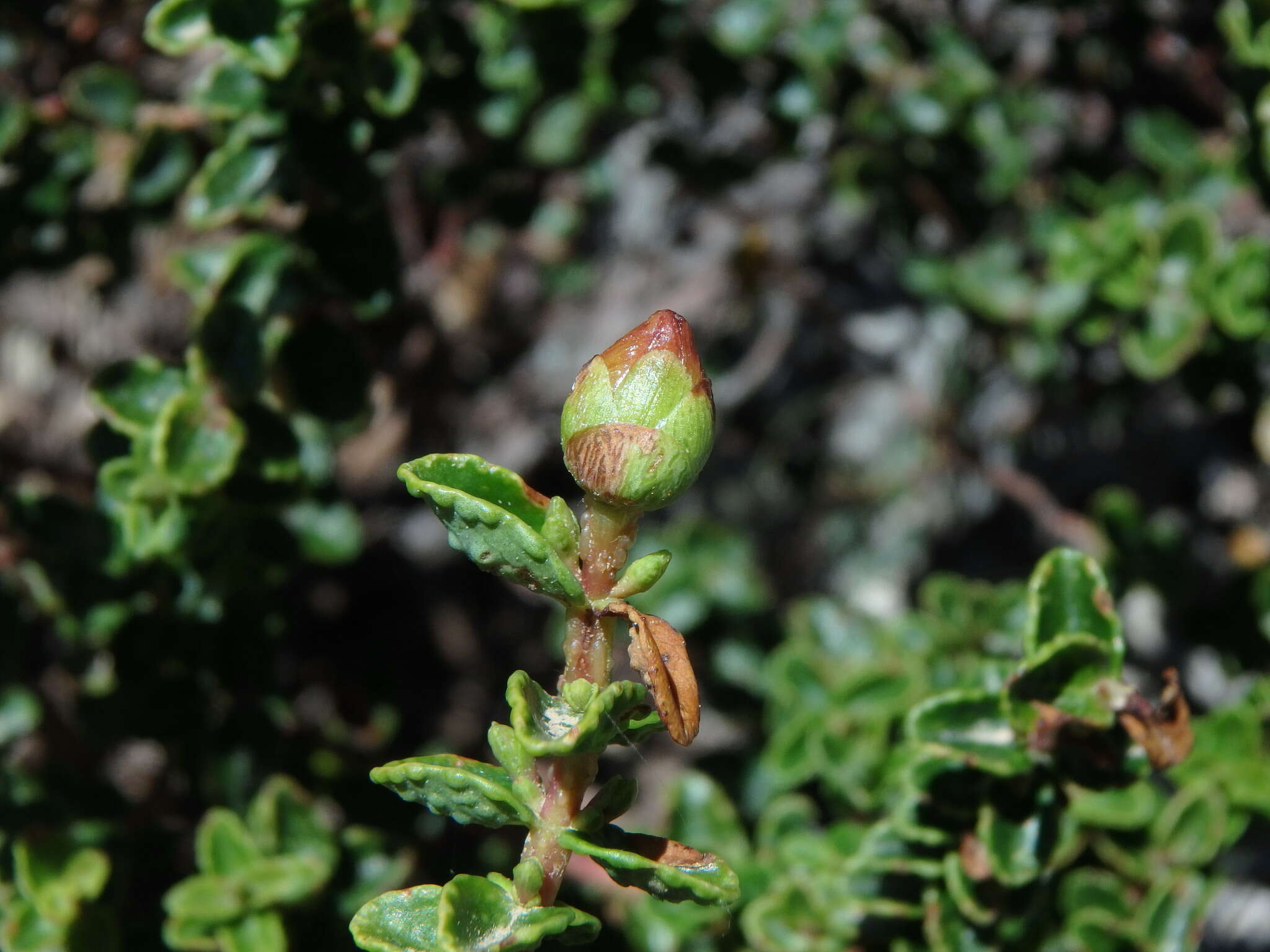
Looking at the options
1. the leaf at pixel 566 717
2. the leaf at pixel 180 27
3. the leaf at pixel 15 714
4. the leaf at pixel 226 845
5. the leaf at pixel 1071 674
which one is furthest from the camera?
the leaf at pixel 15 714

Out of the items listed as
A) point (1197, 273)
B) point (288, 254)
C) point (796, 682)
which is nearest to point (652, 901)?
point (796, 682)

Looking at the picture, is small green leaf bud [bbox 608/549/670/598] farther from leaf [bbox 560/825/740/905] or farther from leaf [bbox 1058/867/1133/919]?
leaf [bbox 1058/867/1133/919]

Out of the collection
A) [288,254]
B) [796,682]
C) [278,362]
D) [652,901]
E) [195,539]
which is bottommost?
[652,901]

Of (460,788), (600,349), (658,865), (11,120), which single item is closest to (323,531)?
(11,120)

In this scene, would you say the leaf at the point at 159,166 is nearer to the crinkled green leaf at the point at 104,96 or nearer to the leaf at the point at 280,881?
the crinkled green leaf at the point at 104,96

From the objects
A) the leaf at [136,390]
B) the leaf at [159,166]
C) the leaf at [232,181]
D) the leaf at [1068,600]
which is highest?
the leaf at [159,166]

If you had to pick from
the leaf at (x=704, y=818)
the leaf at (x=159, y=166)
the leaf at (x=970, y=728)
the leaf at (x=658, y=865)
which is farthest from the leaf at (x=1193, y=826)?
the leaf at (x=159, y=166)

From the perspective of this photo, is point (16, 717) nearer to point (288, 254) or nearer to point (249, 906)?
point (249, 906)
